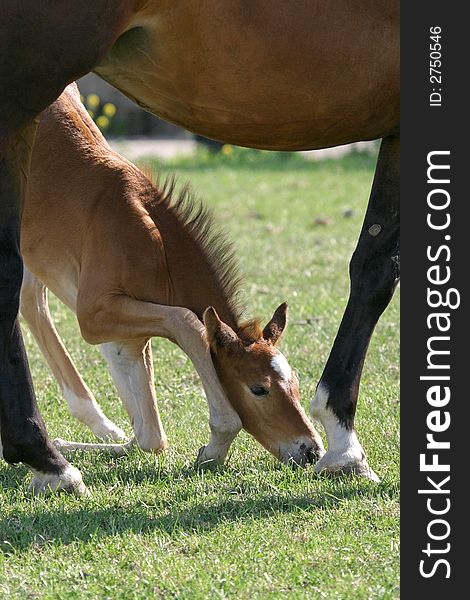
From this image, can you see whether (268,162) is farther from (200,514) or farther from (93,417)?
(200,514)

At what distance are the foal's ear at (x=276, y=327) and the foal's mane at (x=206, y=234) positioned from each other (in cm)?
15

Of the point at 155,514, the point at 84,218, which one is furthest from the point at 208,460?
the point at 84,218

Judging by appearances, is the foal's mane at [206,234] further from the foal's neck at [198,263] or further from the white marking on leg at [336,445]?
the white marking on leg at [336,445]

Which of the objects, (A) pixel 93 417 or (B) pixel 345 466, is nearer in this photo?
(B) pixel 345 466

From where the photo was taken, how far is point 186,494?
14.8 ft

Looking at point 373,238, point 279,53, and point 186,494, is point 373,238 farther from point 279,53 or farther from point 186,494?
point 186,494

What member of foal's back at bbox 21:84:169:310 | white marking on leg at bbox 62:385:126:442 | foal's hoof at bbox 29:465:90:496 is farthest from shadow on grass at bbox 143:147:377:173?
foal's hoof at bbox 29:465:90:496

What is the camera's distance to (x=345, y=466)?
15.3ft

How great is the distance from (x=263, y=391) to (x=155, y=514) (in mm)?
866

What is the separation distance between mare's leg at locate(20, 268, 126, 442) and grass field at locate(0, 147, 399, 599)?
111 mm

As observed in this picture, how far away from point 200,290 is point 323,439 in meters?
0.89

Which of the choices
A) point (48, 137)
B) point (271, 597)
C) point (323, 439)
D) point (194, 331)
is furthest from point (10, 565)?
point (48, 137)

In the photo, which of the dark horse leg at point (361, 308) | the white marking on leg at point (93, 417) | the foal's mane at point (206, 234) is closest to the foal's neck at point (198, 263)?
the foal's mane at point (206, 234)

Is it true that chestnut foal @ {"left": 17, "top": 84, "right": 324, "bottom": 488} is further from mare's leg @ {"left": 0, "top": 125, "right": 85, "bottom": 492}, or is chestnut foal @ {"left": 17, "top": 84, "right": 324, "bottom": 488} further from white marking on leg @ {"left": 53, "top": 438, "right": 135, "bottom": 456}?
mare's leg @ {"left": 0, "top": 125, "right": 85, "bottom": 492}
